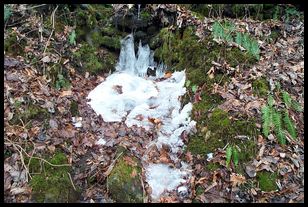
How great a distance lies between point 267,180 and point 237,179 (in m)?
0.46

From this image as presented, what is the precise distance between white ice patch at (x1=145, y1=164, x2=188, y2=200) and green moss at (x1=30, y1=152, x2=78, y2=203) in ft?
3.94

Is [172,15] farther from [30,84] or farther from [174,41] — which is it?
[30,84]

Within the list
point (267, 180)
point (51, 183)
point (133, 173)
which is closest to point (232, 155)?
point (267, 180)

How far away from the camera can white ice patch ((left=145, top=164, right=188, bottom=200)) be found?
18.1 feet

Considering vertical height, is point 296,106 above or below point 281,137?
above

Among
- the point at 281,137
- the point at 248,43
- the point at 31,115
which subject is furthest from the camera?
the point at 248,43

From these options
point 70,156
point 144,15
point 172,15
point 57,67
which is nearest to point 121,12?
point 144,15

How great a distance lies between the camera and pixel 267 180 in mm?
5395

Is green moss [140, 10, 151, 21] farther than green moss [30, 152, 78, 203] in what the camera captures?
Yes

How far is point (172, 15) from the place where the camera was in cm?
957

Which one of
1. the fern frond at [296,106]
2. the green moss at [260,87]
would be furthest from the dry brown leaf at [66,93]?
the fern frond at [296,106]

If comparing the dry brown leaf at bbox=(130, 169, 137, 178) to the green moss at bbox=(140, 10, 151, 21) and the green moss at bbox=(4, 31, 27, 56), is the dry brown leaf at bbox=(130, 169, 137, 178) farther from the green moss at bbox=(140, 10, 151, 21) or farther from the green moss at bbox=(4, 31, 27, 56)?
the green moss at bbox=(140, 10, 151, 21)

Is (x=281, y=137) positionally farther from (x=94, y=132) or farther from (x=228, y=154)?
(x=94, y=132)

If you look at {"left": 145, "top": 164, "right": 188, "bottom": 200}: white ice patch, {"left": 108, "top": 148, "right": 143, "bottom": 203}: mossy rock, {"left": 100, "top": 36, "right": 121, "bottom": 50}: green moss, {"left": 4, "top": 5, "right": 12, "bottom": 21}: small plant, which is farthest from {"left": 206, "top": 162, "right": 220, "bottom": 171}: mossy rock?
{"left": 4, "top": 5, "right": 12, "bottom": 21}: small plant
